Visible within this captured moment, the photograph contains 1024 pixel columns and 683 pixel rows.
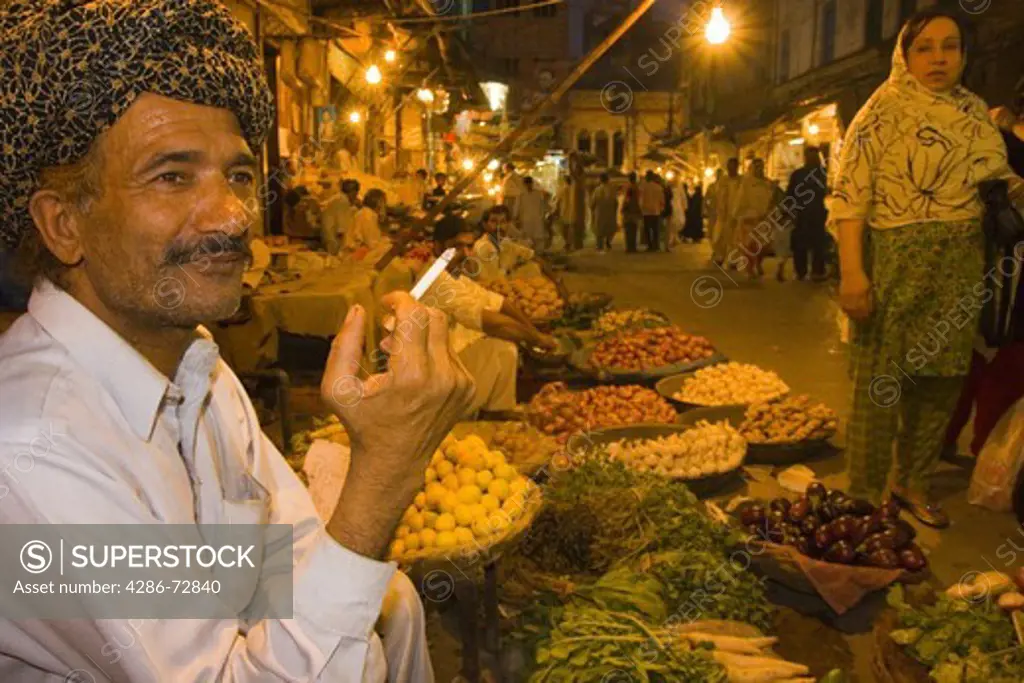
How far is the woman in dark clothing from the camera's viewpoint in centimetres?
2727

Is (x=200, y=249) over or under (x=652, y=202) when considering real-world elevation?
under

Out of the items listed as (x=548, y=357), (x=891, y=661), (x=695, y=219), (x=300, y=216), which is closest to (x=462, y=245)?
(x=548, y=357)

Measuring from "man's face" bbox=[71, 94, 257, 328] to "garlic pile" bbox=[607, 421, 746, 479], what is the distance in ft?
11.6

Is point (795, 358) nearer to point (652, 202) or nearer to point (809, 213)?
point (809, 213)

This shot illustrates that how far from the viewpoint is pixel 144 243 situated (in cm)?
160

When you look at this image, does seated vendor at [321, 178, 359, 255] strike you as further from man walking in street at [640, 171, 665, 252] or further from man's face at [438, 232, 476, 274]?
man walking in street at [640, 171, 665, 252]

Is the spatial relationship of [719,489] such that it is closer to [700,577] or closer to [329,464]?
[700,577]

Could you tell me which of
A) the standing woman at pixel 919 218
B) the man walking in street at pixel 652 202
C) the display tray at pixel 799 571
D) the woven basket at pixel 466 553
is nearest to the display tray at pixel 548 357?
the standing woman at pixel 919 218

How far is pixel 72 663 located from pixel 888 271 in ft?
13.9

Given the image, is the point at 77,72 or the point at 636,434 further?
the point at 636,434

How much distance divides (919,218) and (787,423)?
1885 millimetres

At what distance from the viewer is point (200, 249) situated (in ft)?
5.30

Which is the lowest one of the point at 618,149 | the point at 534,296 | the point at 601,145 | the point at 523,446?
the point at 523,446

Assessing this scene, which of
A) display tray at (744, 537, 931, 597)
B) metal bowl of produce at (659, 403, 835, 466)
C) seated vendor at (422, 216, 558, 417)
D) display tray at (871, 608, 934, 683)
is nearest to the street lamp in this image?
seated vendor at (422, 216, 558, 417)
